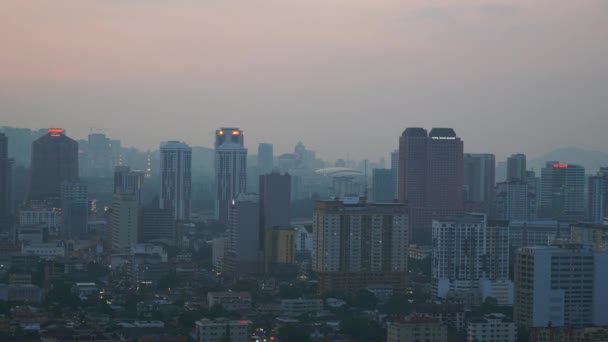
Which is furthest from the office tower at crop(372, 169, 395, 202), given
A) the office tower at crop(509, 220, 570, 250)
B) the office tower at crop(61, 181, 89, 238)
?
the office tower at crop(509, 220, 570, 250)

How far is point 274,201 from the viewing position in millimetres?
28047

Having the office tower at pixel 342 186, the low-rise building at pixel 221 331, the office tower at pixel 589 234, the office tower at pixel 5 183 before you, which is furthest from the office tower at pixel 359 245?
the office tower at pixel 342 186

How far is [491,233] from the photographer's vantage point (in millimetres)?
22266

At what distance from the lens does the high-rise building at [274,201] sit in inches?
1079

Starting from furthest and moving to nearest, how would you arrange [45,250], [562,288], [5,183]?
1. [5,183]
2. [45,250]
3. [562,288]

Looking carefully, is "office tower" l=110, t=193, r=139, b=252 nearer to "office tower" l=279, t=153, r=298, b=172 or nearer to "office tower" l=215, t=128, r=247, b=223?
"office tower" l=215, t=128, r=247, b=223

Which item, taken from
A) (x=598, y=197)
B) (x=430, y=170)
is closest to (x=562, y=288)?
(x=598, y=197)

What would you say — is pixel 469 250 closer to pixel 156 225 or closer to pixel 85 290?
pixel 85 290

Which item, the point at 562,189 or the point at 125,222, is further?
the point at 562,189

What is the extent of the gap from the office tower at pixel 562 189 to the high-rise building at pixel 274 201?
40.3ft

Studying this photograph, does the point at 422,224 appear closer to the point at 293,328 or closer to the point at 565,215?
the point at 565,215

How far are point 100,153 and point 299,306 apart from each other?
44.3m

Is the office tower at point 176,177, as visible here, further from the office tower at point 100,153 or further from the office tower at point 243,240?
the office tower at point 100,153

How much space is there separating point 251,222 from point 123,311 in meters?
7.64
